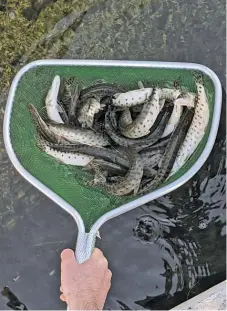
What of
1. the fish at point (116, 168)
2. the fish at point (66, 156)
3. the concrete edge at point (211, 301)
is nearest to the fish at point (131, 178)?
the fish at point (116, 168)

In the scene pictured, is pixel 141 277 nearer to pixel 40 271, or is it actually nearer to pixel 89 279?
pixel 89 279

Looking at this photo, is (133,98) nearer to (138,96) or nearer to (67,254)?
(138,96)

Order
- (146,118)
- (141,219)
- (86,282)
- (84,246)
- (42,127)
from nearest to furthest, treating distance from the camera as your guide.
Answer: (146,118), (42,127), (84,246), (86,282), (141,219)

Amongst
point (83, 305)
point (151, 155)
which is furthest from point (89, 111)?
point (83, 305)

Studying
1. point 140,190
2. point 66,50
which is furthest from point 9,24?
point 140,190

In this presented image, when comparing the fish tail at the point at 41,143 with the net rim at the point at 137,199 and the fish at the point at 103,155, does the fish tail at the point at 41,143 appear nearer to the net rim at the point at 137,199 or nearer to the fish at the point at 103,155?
the fish at the point at 103,155

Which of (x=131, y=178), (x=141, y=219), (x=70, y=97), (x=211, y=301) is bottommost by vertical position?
(x=211, y=301)

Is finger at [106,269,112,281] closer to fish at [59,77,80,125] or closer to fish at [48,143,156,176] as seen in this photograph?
fish at [48,143,156,176]
